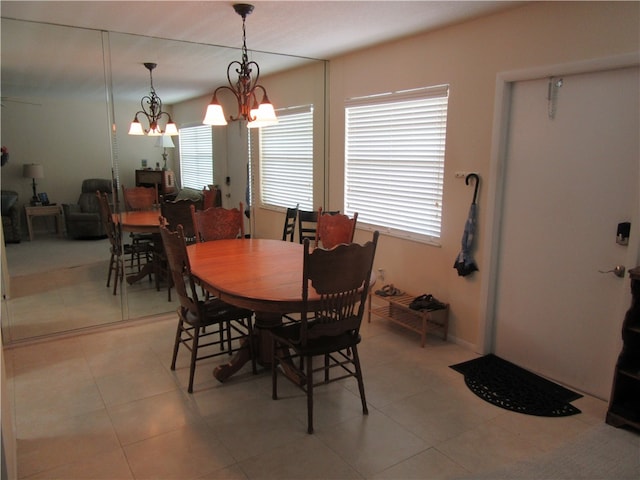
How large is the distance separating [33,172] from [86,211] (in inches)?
18.8

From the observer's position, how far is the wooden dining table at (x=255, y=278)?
2.27 metres

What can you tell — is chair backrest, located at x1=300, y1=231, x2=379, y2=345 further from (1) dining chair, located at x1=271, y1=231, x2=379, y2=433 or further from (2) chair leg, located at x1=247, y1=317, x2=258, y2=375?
(2) chair leg, located at x1=247, y1=317, x2=258, y2=375

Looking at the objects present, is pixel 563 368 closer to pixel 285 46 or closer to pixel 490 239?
pixel 490 239

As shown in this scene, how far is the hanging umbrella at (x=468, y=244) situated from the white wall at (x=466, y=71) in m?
0.05

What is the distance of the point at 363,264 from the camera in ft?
7.66

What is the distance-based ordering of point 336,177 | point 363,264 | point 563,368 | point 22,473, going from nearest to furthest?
point 22,473 < point 363,264 < point 563,368 < point 336,177

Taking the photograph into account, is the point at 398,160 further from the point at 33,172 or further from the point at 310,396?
the point at 33,172

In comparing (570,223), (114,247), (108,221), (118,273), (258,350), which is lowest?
(258,350)

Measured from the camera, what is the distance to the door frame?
8.84 ft

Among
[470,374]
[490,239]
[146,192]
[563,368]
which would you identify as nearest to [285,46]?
[146,192]

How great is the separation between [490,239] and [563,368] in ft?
3.17

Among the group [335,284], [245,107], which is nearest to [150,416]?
[335,284]

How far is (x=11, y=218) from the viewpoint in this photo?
3.46 metres

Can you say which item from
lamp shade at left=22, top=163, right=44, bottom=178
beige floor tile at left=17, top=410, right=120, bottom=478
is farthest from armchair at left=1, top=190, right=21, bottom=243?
beige floor tile at left=17, top=410, right=120, bottom=478
